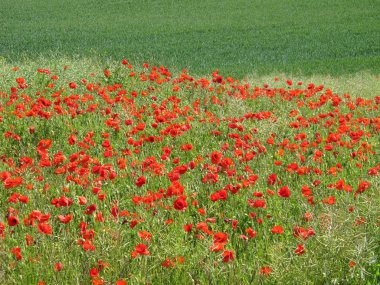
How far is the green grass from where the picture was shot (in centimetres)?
1963

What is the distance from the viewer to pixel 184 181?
503 centimetres

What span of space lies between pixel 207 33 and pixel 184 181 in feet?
72.8

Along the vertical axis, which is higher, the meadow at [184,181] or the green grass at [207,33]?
the meadow at [184,181]

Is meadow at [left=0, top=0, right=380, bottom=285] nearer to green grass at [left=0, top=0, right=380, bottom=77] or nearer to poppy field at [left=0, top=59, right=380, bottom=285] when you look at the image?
poppy field at [left=0, top=59, right=380, bottom=285]

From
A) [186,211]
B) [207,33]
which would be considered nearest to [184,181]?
[186,211]

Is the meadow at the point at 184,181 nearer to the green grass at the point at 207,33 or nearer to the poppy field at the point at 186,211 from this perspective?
the poppy field at the point at 186,211

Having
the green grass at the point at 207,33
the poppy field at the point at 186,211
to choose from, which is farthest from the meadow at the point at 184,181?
the green grass at the point at 207,33

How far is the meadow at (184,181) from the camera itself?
131 inches

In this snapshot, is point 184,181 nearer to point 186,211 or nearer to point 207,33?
point 186,211

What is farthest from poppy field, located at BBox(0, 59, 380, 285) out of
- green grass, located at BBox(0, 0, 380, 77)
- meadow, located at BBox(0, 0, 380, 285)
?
green grass, located at BBox(0, 0, 380, 77)

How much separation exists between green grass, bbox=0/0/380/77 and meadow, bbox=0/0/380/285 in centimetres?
445

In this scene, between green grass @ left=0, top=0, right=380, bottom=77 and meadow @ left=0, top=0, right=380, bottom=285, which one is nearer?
meadow @ left=0, top=0, right=380, bottom=285

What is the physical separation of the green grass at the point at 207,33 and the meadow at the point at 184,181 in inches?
175

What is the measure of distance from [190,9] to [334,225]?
32.3 meters
